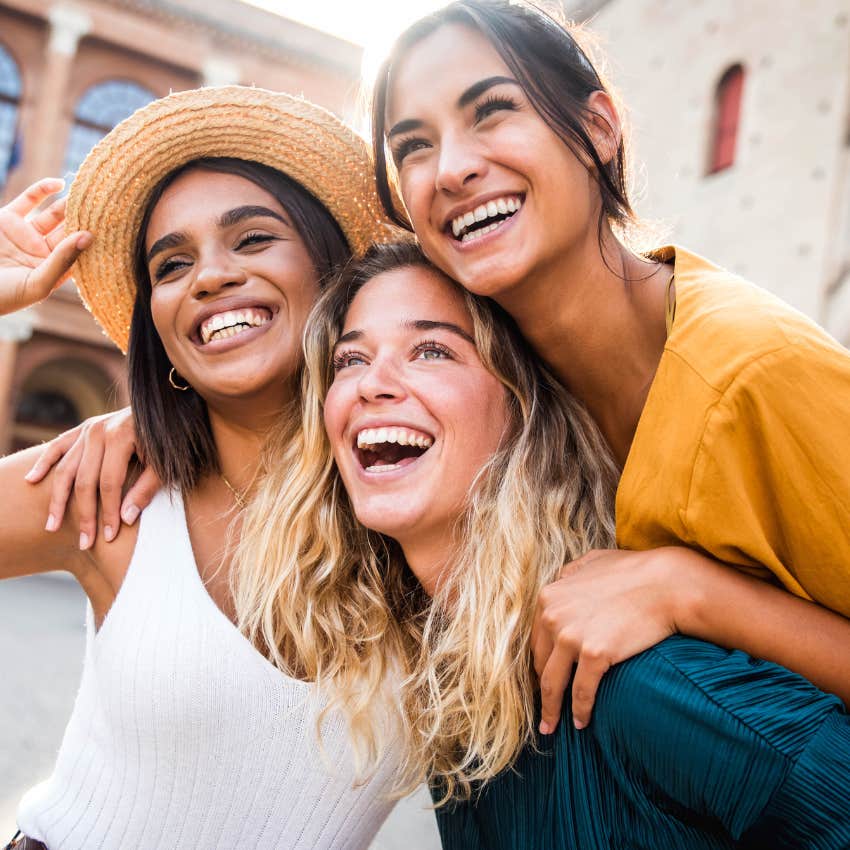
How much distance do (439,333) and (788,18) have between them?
10.7 m

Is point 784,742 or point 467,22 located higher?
point 467,22

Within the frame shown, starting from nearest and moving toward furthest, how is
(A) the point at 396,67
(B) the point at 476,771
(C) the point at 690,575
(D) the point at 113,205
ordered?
(C) the point at 690,575 → (B) the point at 476,771 → (A) the point at 396,67 → (D) the point at 113,205

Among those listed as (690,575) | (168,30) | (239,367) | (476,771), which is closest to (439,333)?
(239,367)

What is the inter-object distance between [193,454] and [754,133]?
10.3 meters

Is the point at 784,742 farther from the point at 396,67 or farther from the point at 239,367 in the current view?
the point at 396,67

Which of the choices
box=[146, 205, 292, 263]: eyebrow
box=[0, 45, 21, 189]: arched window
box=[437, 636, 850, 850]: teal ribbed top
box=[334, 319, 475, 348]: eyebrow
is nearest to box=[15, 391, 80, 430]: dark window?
box=[0, 45, 21, 189]: arched window

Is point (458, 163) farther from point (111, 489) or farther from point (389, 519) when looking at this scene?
point (111, 489)

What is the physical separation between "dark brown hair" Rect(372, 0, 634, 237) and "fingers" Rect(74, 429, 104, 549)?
1309mm

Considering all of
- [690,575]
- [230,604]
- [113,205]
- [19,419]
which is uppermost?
[113,205]

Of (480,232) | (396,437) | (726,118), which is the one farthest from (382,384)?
(726,118)

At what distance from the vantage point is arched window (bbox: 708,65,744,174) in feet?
38.3

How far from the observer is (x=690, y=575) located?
67.3 inches

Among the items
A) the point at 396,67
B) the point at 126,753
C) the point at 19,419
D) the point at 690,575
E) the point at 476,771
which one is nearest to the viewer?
the point at 690,575

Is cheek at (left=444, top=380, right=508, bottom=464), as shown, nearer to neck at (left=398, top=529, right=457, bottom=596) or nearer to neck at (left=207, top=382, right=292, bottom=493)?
neck at (left=398, top=529, right=457, bottom=596)
